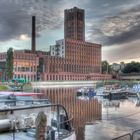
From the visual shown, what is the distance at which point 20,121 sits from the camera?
36.2 ft

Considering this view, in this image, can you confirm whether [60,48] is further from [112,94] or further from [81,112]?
[81,112]

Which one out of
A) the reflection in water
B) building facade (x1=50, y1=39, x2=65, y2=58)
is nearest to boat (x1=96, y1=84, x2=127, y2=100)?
the reflection in water

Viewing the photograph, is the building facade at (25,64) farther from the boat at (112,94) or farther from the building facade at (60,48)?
the boat at (112,94)

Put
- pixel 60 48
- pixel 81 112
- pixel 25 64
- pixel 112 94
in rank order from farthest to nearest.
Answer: pixel 60 48
pixel 25 64
pixel 112 94
pixel 81 112

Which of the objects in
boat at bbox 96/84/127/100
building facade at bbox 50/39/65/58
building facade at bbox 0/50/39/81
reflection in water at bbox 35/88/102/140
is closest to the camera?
reflection in water at bbox 35/88/102/140

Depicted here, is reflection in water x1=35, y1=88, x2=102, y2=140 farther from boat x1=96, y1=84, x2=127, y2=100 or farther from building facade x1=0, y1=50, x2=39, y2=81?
building facade x1=0, y1=50, x2=39, y2=81

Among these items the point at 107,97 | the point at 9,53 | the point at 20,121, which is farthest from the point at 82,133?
the point at 9,53

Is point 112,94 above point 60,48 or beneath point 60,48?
beneath

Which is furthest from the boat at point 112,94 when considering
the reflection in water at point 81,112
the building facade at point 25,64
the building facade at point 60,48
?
the building facade at point 60,48

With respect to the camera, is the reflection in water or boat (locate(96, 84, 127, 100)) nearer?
the reflection in water

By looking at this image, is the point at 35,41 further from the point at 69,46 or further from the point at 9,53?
the point at 9,53

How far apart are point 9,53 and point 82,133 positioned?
4196 inches

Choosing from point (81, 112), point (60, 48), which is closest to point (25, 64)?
point (60, 48)

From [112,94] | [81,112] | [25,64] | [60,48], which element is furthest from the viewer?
[60,48]
